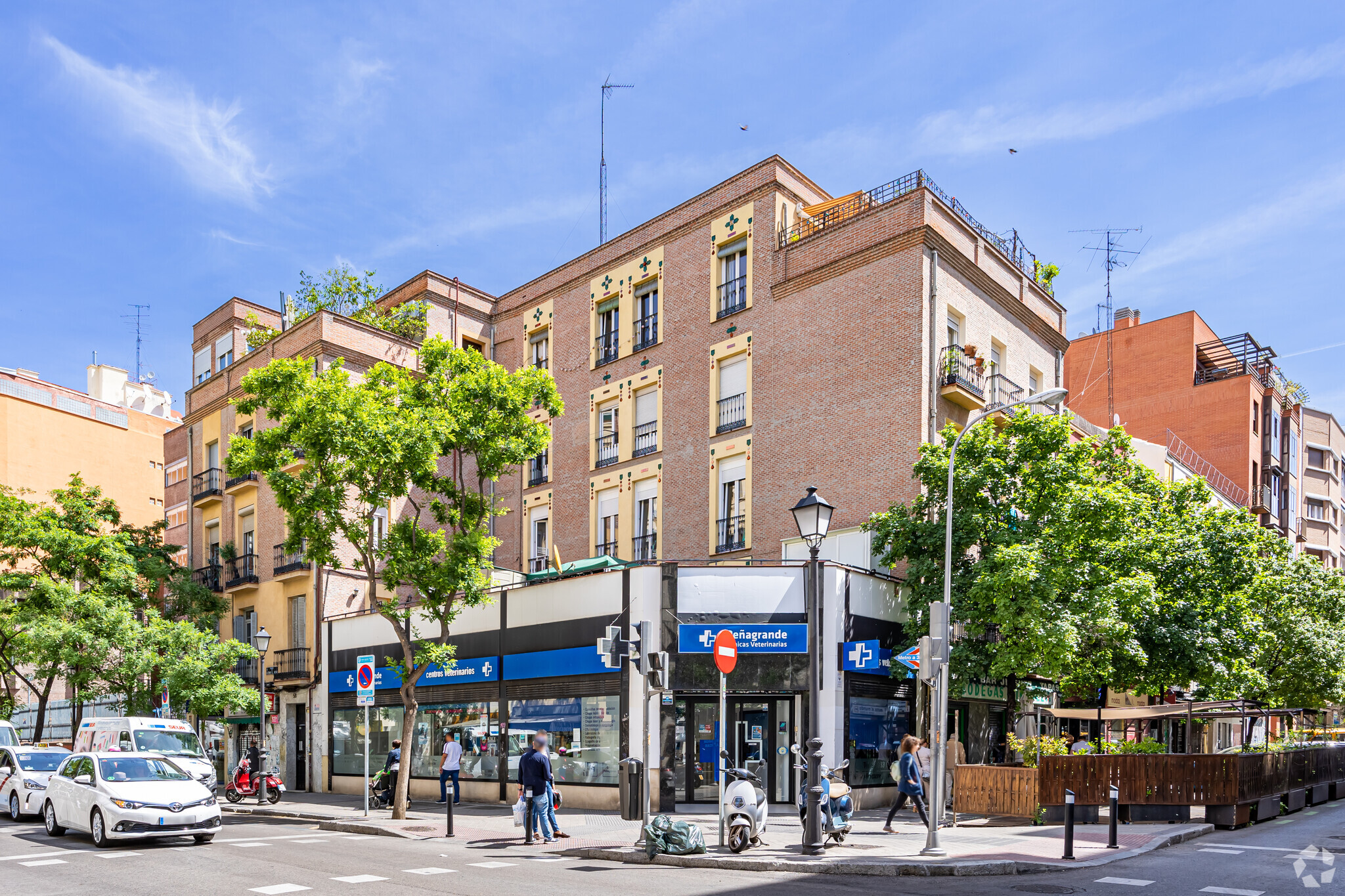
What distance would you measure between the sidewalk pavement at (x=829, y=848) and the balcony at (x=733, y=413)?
10383 millimetres

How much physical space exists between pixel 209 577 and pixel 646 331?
19.1 m

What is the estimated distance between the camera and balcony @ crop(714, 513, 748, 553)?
27.1 m

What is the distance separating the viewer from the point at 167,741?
77.4 feet

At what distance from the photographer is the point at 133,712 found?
33094 millimetres

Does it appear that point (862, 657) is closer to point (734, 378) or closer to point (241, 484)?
point (734, 378)

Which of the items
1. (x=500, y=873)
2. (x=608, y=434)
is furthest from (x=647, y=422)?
(x=500, y=873)

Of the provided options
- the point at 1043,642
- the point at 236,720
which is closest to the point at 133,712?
the point at 236,720

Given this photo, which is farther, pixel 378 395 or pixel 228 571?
pixel 228 571

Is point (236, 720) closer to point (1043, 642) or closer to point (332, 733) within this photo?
point (332, 733)

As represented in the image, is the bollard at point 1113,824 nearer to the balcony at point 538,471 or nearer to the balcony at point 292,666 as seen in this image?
the balcony at point 538,471

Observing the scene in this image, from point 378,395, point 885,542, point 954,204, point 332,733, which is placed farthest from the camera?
point 332,733

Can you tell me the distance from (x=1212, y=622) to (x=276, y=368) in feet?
70.0

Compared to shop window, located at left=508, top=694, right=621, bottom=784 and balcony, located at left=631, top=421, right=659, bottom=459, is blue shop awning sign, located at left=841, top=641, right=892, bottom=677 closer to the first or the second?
shop window, located at left=508, top=694, right=621, bottom=784

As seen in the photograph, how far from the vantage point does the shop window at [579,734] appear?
73.4ft
